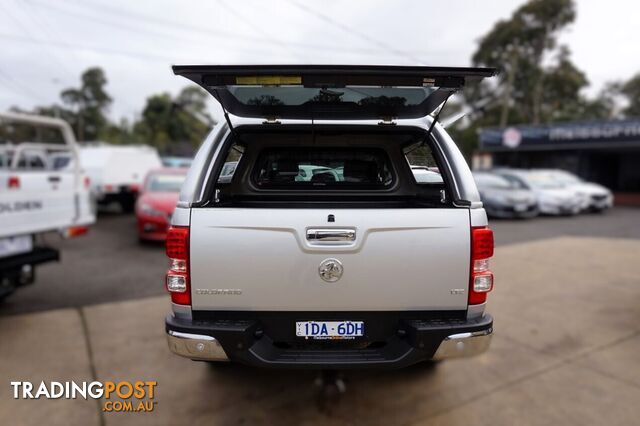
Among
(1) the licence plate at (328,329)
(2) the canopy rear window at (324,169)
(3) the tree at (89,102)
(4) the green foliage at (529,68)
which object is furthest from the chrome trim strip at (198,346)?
(3) the tree at (89,102)

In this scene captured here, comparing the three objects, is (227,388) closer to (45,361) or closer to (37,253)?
(45,361)

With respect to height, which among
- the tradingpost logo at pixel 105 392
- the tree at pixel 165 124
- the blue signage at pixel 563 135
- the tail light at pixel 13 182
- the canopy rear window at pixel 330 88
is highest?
the tree at pixel 165 124

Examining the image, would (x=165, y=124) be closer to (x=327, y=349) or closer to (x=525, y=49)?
(x=525, y=49)

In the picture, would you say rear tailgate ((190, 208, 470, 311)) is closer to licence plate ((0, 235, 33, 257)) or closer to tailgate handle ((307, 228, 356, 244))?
tailgate handle ((307, 228, 356, 244))

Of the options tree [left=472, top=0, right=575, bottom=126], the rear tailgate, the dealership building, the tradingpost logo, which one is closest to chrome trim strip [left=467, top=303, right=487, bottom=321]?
the rear tailgate

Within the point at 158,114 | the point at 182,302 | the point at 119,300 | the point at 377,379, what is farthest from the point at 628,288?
the point at 158,114

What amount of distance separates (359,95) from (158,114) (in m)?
45.7

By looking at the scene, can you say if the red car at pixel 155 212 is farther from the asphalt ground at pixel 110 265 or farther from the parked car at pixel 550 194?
the parked car at pixel 550 194

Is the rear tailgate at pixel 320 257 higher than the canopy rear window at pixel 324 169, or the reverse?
the canopy rear window at pixel 324 169

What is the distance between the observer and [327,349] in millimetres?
2521

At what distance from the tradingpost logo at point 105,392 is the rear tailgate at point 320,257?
3.89ft

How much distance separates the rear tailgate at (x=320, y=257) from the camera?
2363 millimetres

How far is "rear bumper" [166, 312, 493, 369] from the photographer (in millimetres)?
2383

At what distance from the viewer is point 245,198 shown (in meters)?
3.24
